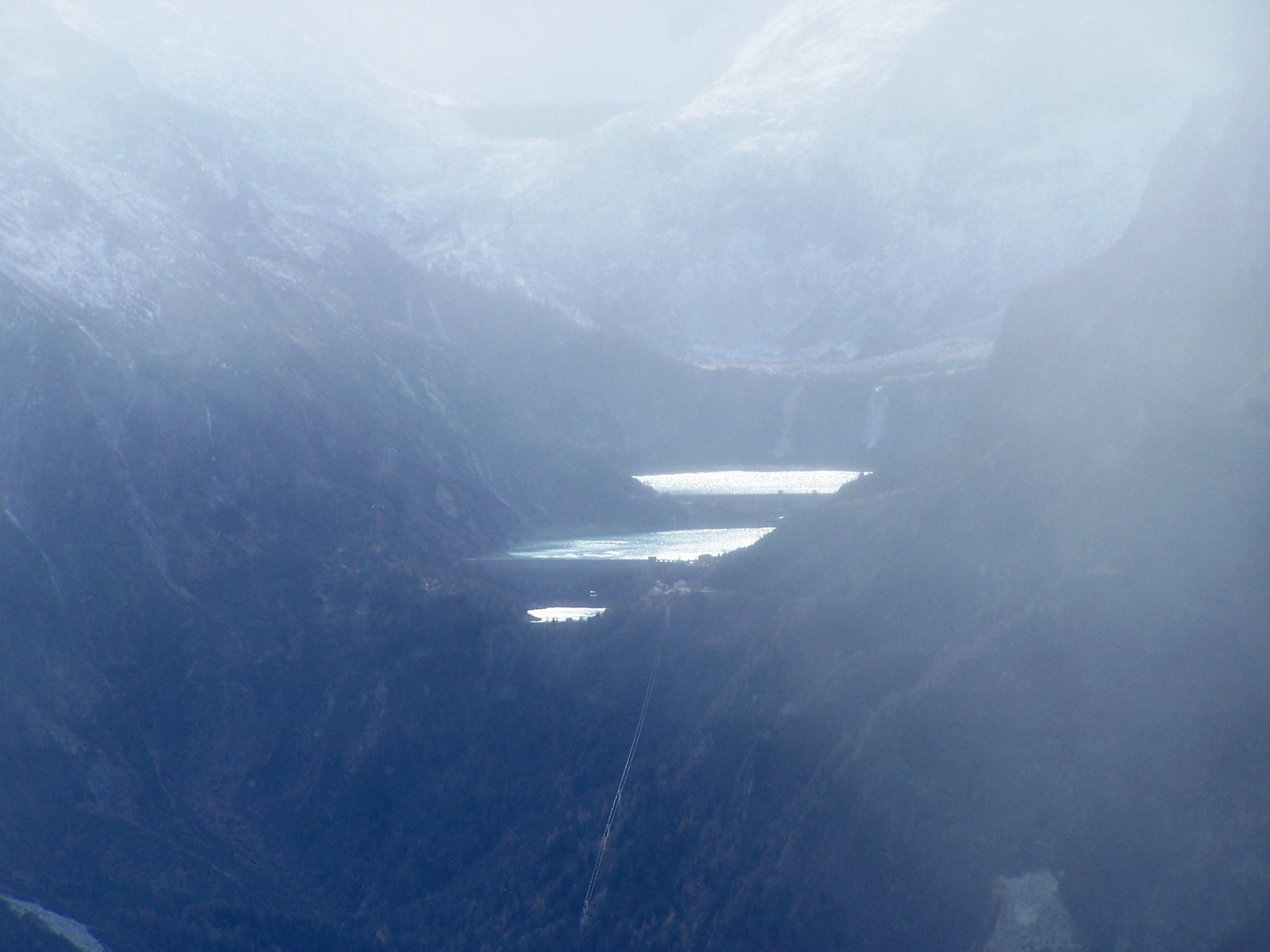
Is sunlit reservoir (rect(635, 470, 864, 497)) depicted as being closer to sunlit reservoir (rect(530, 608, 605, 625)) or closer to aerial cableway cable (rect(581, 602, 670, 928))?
sunlit reservoir (rect(530, 608, 605, 625))

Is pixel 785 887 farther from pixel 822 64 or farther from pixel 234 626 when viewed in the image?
pixel 822 64

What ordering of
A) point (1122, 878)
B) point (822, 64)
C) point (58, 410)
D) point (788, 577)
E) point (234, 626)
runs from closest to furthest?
point (1122, 878)
point (788, 577)
point (234, 626)
point (58, 410)
point (822, 64)

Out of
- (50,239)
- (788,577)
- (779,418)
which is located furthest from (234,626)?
(779,418)

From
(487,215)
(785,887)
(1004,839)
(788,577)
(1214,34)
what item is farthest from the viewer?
(487,215)

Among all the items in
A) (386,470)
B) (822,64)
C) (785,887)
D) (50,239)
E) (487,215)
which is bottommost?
(785,887)

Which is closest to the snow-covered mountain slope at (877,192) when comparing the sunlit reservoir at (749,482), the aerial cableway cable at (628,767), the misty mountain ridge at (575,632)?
the sunlit reservoir at (749,482)

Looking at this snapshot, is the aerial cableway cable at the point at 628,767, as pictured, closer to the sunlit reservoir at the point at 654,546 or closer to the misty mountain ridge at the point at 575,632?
the misty mountain ridge at the point at 575,632
